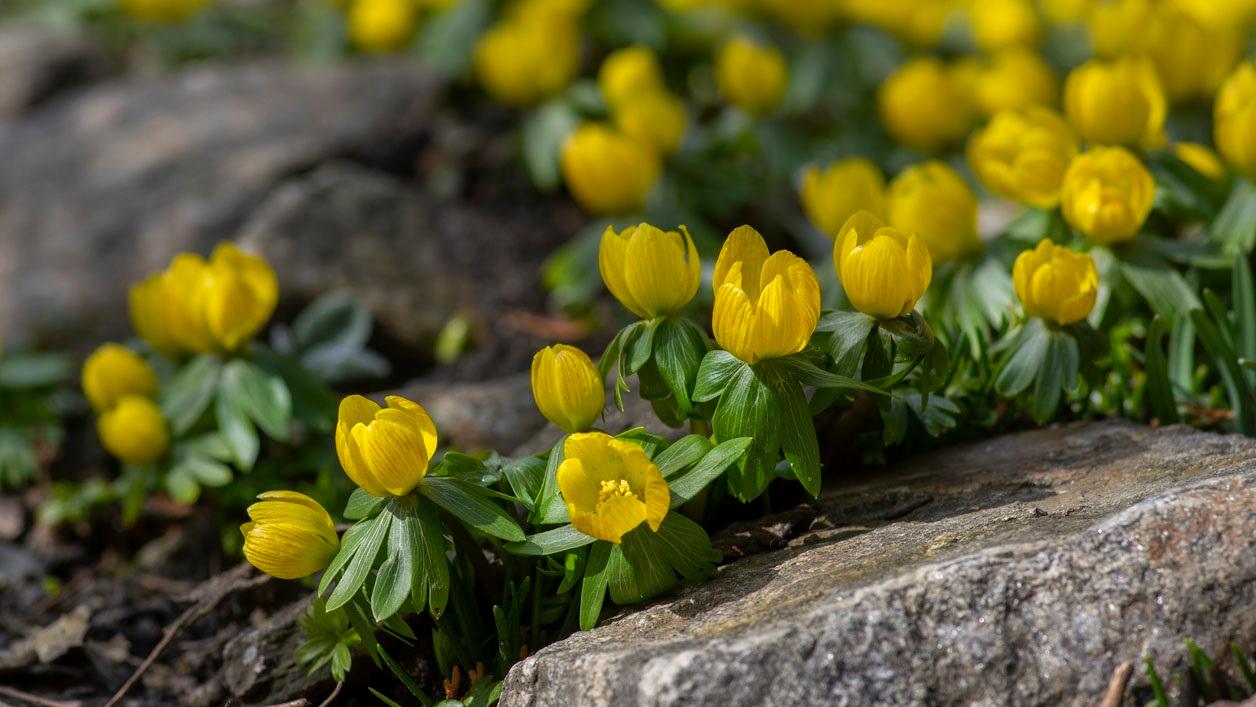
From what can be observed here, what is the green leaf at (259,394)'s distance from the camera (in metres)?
2.93

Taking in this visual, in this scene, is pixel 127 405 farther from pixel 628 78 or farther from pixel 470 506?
pixel 628 78

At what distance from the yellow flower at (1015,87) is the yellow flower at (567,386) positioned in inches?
90.0

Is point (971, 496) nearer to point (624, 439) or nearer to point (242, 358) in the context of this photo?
point (624, 439)

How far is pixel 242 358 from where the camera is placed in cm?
307

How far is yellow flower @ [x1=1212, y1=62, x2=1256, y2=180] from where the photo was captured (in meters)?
2.79

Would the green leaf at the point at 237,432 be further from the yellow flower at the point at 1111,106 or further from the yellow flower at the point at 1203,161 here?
the yellow flower at the point at 1203,161

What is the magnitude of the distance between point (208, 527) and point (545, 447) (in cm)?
121

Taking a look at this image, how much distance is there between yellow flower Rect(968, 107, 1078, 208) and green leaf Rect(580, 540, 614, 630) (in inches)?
53.2

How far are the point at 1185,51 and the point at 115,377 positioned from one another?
3008 mm

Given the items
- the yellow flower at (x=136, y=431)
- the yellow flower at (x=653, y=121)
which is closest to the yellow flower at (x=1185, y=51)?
the yellow flower at (x=653, y=121)

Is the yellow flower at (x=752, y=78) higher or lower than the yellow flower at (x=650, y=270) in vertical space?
higher

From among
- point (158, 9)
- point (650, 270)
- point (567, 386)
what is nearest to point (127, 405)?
point (567, 386)

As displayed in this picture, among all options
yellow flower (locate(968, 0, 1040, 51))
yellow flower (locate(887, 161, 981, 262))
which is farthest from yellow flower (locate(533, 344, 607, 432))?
yellow flower (locate(968, 0, 1040, 51))


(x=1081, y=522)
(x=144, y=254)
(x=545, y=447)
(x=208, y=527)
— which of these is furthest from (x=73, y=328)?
(x=1081, y=522)
